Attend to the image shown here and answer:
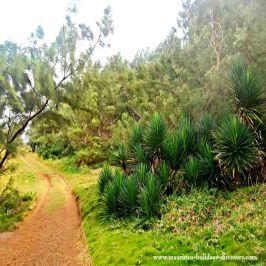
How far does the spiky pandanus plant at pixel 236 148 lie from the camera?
→ 10.0 metres

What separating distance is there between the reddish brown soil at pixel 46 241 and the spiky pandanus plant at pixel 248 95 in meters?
6.68

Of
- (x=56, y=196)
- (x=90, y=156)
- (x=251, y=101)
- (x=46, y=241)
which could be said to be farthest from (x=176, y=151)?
(x=90, y=156)

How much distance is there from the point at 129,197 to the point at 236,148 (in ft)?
12.0

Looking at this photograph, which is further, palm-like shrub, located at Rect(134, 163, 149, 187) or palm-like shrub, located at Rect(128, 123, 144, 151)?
palm-like shrub, located at Rect(128, 123, 144, 151)

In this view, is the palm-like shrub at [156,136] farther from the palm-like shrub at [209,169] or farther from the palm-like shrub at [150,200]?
the palm-like shrub at [150,200]

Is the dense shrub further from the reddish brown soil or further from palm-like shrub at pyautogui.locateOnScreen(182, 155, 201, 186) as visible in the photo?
the reddish brown soil

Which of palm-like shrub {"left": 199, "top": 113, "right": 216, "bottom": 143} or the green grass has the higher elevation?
palm-like shrub {"left": 199, "top": 113, "right": 216, "bottom": 143}

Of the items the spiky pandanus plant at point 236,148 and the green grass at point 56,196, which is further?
the green grass at point 56,196

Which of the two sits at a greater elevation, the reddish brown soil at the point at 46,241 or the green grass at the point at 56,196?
the green grass at the point at 56,196

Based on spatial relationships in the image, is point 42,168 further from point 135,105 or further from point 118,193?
point 118,193

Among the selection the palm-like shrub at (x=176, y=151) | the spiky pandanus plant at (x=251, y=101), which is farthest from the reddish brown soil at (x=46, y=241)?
the spiky pandanus plant at (x=251, y=101)

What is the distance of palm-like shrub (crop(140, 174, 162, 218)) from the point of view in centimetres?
991

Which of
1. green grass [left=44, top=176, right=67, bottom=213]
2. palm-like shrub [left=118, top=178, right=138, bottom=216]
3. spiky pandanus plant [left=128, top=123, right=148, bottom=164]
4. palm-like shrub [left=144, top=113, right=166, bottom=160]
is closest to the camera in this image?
palm-like shrub [left=118, top=178, right=138, bottom=216]

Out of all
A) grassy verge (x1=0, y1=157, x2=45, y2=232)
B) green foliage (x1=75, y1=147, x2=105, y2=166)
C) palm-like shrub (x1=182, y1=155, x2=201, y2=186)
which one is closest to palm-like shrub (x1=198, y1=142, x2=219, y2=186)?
palm-like shrub (x1=182, y1=155, x2=201, y2=186)
